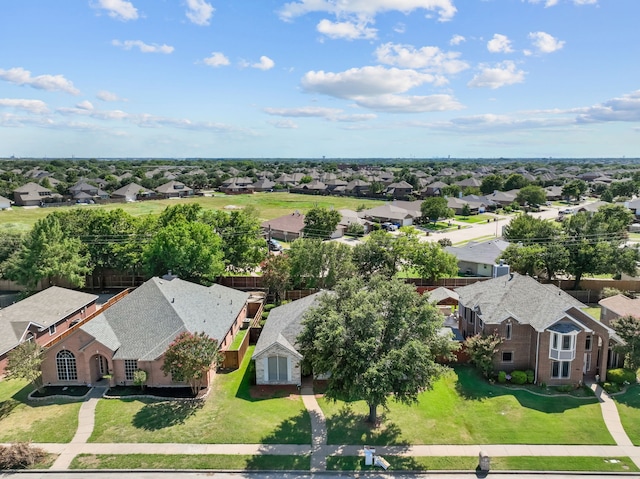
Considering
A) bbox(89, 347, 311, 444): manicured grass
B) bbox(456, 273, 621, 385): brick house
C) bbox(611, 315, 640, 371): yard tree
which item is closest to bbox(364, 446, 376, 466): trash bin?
bbox(89, 347, 311, 444): manicured grass

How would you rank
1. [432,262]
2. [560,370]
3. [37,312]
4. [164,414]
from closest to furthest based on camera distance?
[164,414]
[560,370]
[37,312]
[432,262]

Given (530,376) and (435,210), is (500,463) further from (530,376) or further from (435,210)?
(435,210)

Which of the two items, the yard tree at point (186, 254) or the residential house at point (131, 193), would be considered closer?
the yard tree at point (186, 254)

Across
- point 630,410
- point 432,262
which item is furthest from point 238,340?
point 630,410

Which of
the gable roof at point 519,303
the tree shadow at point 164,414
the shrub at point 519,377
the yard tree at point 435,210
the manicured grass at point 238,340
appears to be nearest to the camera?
the tree shadow at point 164,414

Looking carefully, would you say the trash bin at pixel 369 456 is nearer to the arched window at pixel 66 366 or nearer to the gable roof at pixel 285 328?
the gable roof at pixel 285 328

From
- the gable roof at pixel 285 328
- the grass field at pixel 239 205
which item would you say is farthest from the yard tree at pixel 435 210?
the gable roof at pixel 285 328

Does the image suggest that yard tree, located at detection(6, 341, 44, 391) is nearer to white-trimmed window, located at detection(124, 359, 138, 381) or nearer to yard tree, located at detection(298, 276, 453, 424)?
white-trimmed window, located at detection(124, 359, 138, 381)

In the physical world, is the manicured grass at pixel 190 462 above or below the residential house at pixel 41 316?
below
